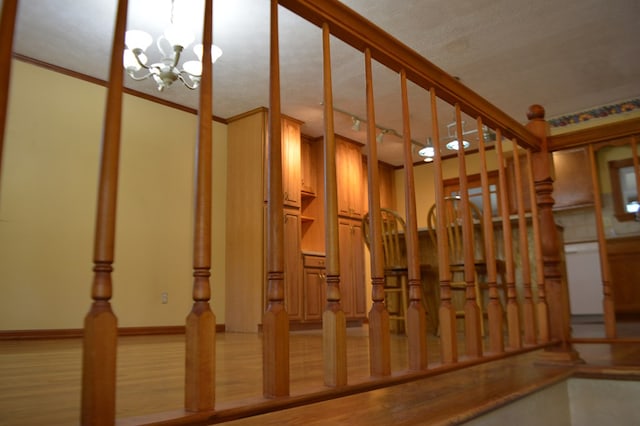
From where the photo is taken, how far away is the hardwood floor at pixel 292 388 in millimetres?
1009

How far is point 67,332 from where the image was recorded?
4.16m

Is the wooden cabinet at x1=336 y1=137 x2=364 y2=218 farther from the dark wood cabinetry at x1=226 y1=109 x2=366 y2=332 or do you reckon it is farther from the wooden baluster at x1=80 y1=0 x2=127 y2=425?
the wooden baluster at x1=80 y1=0 x2=127 y2=425

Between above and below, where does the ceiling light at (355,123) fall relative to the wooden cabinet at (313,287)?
above

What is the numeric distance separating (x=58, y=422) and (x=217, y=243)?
4.59 metres

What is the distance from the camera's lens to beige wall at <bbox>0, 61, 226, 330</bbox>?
13.2 feet

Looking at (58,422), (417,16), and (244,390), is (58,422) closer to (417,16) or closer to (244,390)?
(244,390)

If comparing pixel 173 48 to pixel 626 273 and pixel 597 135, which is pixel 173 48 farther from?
pixel 626 273

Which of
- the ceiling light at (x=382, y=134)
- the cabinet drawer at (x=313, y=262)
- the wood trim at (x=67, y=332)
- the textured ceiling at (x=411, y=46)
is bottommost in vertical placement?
the wood trim at (x=67, y=332)

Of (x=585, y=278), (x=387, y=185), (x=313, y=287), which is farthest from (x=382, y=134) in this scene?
(x=585, y=278)

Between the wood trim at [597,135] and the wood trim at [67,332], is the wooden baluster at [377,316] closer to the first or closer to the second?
the wood trim at [597,135]

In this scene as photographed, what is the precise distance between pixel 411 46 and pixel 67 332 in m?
3.88

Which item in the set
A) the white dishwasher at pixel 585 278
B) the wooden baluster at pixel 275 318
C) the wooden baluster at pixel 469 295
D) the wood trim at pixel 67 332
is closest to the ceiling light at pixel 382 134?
the white dishwasher at pixel 585 278

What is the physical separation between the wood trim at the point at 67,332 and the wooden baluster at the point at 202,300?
382 centimetres

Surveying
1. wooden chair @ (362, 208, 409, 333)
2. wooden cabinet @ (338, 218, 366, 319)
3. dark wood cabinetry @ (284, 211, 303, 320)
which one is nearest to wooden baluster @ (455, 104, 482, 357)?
wooden chair @ (362, 208, 409, 333)
